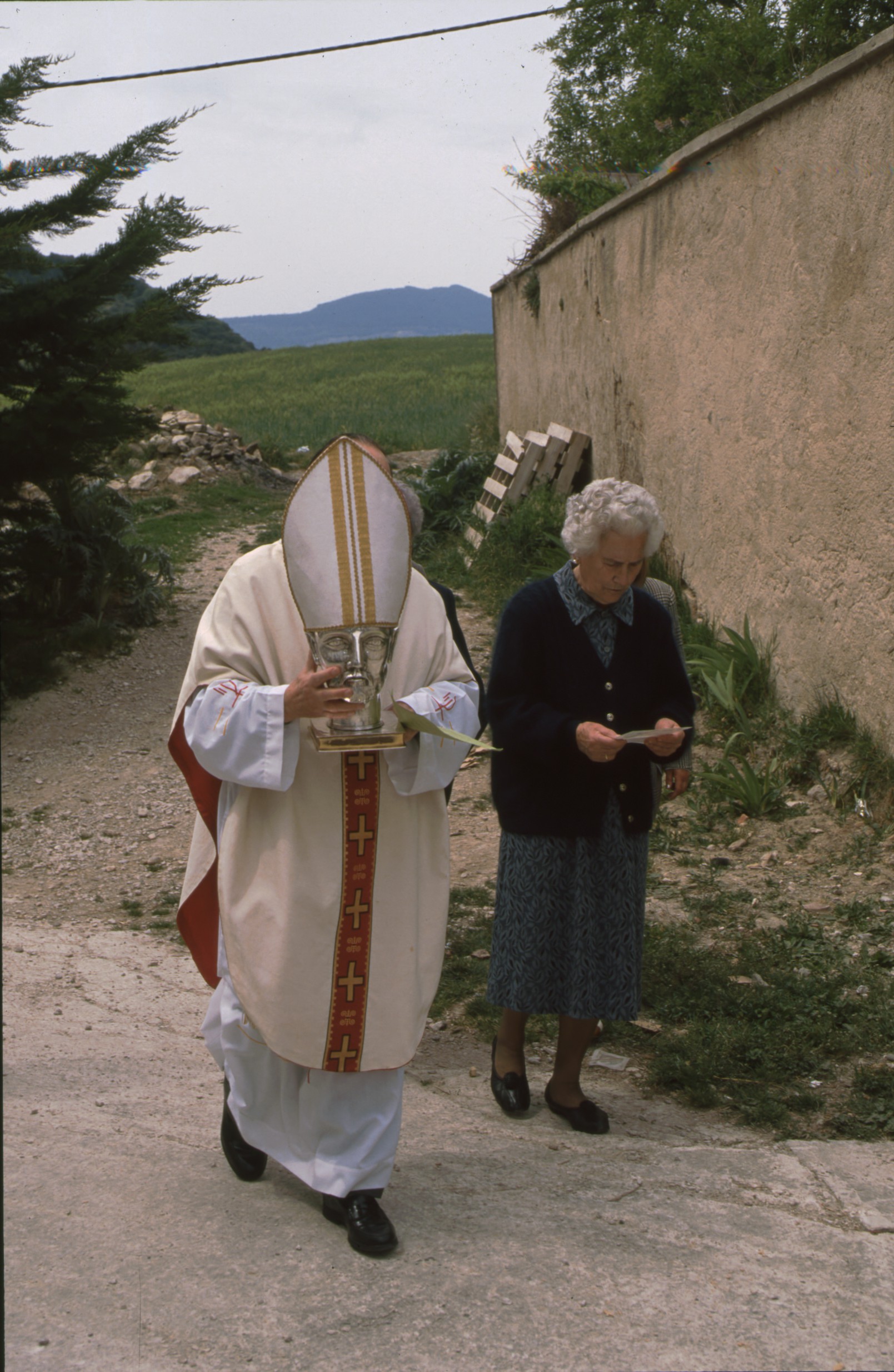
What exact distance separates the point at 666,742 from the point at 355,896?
2.96 ft

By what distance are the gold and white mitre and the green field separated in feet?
40.9

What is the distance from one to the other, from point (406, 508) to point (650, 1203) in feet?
5.78

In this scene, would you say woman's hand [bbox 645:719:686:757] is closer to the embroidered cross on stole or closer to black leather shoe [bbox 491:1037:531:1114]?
the embroidered cross on stole

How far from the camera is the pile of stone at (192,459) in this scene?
15.6 meters

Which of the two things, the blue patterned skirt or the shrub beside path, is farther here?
the blue patterned skirt

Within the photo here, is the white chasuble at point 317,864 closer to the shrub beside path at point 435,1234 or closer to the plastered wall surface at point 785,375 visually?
the shrub beside path at point 435,1234

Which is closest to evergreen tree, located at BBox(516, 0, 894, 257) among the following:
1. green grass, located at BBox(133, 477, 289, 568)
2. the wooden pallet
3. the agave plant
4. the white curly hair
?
the wooden pallet

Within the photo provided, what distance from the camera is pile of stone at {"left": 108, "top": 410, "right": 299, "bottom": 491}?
15633 mm

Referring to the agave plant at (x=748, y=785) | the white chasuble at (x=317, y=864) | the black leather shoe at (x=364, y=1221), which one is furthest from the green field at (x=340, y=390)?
the black leather shoe at (x=364, y=1221)

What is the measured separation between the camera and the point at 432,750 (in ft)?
9.14

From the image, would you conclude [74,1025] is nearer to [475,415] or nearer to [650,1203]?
[650,1203]

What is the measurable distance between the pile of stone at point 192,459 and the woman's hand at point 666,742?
13201mm

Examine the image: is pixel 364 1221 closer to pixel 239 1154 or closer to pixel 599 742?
pixel 239 1154

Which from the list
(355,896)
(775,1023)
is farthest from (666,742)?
(775,1023)
